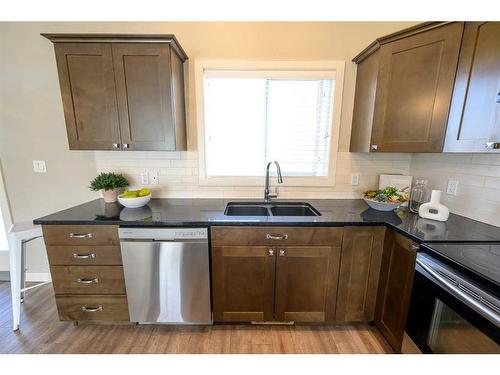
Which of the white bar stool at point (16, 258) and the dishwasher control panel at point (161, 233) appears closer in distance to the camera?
the dishwasher control panel at point (161, 233)

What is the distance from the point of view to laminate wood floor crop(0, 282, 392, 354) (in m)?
1.43

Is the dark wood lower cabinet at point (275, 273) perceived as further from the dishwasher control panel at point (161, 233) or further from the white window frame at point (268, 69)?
the white window frame at point (268, 69)

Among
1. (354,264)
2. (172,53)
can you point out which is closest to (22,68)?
(172,53)

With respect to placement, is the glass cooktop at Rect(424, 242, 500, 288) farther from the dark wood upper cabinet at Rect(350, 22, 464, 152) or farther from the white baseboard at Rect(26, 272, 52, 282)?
the white baseboard at Rect(26, 272, 52, 282)

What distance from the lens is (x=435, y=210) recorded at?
56.4 inches

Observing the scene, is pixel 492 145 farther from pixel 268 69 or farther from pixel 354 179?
pixel 268 69

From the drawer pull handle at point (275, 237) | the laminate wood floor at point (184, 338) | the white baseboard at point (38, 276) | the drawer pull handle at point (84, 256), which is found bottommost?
the laminate wood floor at point (184, 338)

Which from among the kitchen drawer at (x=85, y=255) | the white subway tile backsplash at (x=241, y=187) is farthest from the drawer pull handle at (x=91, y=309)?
the white subway tile backsplash at (x=241, y=187)

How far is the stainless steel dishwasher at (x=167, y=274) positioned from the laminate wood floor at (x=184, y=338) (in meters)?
0.12

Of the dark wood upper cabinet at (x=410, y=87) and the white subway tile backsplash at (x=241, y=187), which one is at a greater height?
the dark wood upper cabinet at (x=410, y=87)

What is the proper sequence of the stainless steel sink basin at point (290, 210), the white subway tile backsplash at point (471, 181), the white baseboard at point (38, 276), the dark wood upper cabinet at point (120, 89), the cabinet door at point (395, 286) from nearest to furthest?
the cabinet door at point (395, 286) < the white subway tile backsplash at point (471, 181) < the dark wood upper cabinet at point (120, 89) < the stainless steel sink basin at point (290, 210) < the white baseboard at point (38, 276)

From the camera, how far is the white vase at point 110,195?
1.80 m

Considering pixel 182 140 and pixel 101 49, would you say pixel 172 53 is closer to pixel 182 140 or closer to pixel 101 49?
pixel 101 49

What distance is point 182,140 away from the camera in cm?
177
